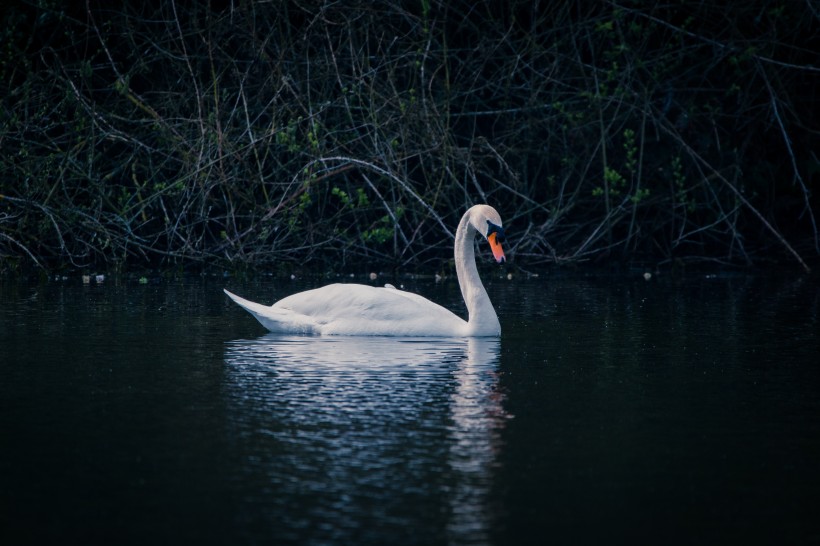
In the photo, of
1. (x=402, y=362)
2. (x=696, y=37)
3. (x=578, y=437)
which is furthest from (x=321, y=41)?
(x=578, y=437)

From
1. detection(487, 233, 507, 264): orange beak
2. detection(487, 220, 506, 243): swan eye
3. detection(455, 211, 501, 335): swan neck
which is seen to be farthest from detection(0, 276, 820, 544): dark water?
detection(487, 220, 506, 243): swan eye

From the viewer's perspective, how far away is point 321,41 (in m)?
16.3

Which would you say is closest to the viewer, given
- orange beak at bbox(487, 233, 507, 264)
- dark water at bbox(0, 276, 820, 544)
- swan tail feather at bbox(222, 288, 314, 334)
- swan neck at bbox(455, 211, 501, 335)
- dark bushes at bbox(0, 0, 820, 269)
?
dark water at bbox(0, 276, 820, 544)

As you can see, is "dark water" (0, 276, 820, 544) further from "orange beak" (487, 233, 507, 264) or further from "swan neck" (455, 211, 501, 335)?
"orange beak" (487, 233, 507, 264)

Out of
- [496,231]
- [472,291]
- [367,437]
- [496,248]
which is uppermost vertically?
[496,231]

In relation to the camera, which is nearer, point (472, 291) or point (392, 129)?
point (472, 291)

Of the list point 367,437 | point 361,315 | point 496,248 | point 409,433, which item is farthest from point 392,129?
point 367,437

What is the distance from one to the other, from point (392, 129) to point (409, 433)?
10.2 metres

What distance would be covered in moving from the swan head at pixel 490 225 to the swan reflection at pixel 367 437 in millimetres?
1100

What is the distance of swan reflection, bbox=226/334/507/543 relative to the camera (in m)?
4.54

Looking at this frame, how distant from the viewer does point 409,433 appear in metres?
5.93

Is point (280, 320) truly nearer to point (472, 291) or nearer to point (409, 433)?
point (472, 291)

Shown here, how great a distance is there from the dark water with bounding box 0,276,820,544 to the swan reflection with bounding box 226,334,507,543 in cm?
2

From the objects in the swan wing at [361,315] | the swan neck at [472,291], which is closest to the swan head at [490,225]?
the swan neck at [472,291]
